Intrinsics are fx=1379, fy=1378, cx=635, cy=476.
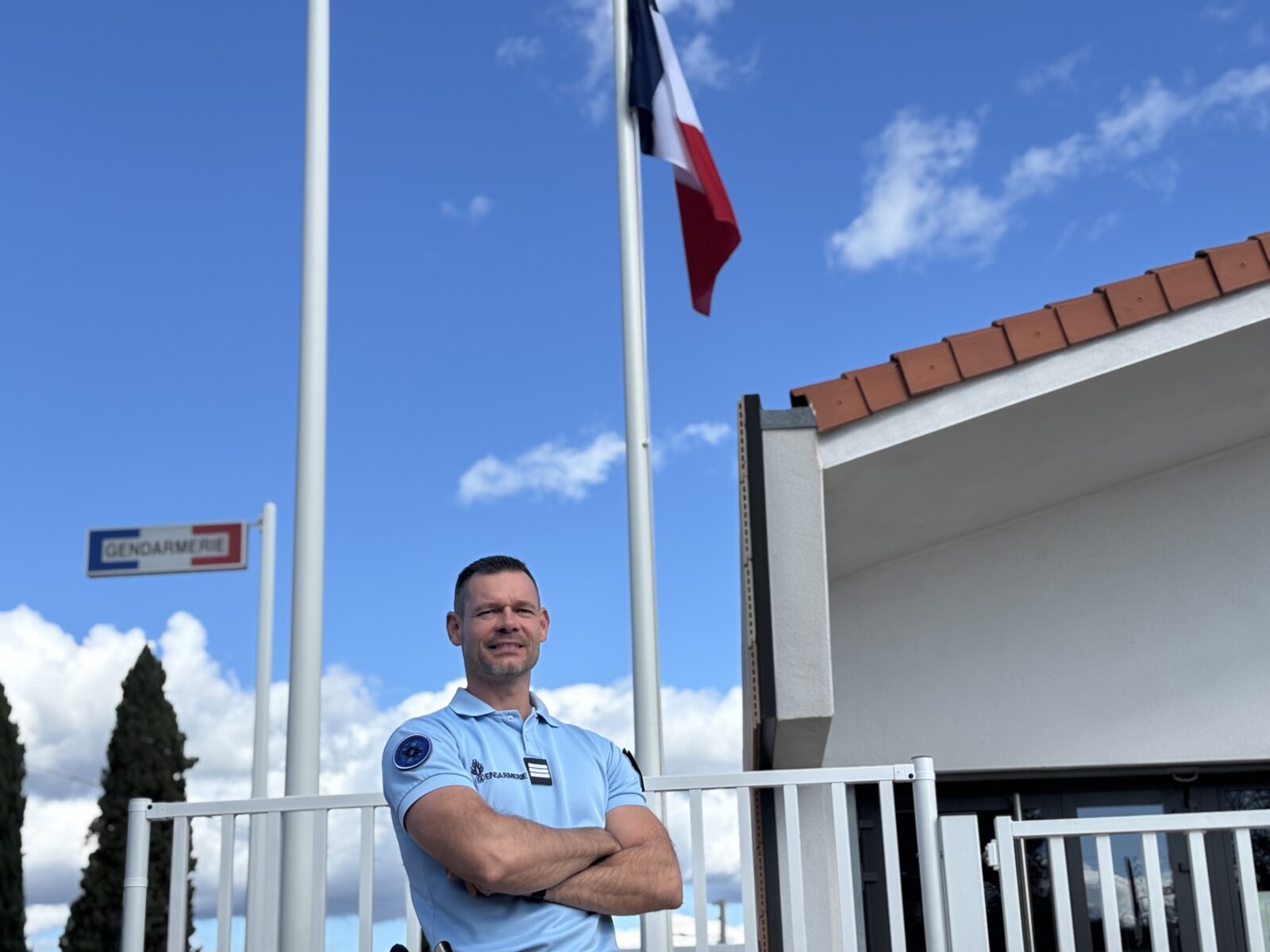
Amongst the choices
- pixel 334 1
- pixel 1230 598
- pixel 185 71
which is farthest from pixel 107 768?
pixel 1230 598

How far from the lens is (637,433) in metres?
6.62

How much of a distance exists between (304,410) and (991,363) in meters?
2.90

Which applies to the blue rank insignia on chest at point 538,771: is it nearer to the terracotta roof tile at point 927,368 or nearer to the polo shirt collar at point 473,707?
the polo shirt collar at point 473,707

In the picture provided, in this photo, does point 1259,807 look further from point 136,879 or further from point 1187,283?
point 136,879

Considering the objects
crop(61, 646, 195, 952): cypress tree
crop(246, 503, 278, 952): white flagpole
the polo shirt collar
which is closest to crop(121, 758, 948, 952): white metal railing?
the polo shirt collar

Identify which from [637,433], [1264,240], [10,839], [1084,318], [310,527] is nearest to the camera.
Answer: [310,527]

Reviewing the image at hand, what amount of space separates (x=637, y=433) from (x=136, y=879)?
3.25m

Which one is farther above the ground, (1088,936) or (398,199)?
(398,199)

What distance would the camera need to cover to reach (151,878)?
14.7m

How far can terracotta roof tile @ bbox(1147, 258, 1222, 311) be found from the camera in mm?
5879

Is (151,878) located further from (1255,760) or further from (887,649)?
(1255,760)

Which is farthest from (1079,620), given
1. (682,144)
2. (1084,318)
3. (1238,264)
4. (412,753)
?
(412,753)

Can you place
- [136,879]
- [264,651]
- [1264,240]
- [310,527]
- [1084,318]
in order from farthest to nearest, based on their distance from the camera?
[264,651] < [1264,240] < [1084,318] < [310,527] < [136,879]

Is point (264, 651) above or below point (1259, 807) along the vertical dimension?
above
